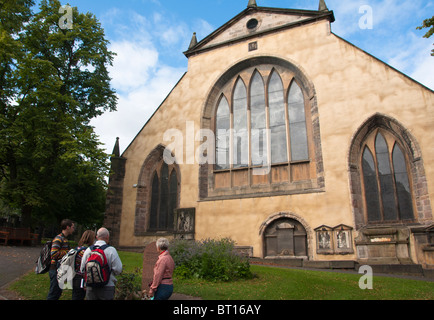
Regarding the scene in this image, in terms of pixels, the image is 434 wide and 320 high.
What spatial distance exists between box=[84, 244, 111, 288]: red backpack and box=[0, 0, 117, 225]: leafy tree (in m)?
13.1

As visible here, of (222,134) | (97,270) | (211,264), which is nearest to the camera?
(97,270)

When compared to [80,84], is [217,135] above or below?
below

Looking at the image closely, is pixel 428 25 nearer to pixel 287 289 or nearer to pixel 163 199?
pixel 287 289

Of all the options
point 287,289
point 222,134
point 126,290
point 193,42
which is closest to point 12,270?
point 126,290

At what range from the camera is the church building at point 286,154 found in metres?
13.5

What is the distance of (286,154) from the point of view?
53.2ft

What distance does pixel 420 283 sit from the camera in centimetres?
877

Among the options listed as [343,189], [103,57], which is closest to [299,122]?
[343,189]

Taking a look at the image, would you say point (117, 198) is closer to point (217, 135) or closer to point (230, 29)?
A: point (217, 135)

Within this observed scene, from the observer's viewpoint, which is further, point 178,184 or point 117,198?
point 117,198

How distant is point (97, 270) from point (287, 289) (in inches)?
197

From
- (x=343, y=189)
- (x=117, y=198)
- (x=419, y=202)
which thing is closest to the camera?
(x=419, y=202)

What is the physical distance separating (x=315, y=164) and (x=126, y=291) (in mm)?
11000

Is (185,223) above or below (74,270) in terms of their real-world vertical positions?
above
